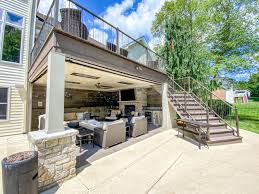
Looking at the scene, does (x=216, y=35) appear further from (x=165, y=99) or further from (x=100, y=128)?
(x=100, y=128)

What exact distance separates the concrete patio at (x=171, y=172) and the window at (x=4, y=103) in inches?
93.4

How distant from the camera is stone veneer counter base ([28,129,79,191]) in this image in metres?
2.80

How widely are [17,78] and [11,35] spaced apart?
6.91 feet

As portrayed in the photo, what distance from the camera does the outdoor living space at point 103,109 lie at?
5.31 meters

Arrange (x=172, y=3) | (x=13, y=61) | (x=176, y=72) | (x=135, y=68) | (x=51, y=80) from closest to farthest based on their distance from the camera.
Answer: (x=51, y=80) < (x=135, y=68) < (x=13, y=61) < (x=176, y=72) < (x=172, y=3)

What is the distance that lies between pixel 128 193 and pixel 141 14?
1771 centimetres

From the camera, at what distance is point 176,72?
33.1 ft

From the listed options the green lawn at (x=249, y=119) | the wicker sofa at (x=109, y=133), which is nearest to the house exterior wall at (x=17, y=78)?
the wicker sofa at (x=109, y=133)

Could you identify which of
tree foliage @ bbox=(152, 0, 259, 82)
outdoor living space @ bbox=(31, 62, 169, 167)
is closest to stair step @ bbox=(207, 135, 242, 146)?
outdoor living space @ bbox=(31, 62, 169, 167)

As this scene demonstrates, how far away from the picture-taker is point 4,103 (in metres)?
6.80

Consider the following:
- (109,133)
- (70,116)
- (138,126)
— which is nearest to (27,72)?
(70,116)

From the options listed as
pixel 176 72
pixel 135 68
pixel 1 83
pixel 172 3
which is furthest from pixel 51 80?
pixel 172 3

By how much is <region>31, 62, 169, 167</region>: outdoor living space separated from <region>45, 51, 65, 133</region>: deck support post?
1.45 metres

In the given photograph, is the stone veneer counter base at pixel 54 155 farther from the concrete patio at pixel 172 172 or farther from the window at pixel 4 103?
the window at pixel 4 103
